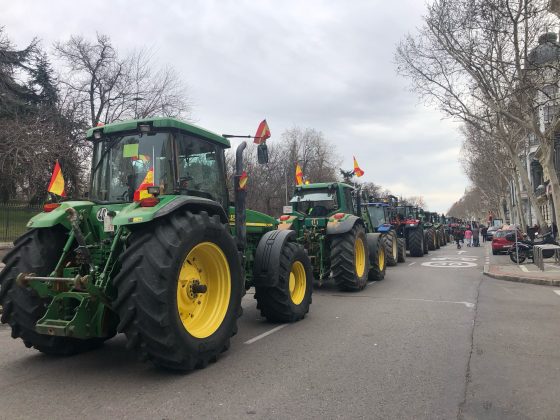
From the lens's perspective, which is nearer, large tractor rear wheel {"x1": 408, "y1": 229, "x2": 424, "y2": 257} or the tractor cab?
the tractor cab

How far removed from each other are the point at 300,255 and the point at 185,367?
332 cm

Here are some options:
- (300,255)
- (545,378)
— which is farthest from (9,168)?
(545,378)

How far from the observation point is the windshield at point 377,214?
18239mm

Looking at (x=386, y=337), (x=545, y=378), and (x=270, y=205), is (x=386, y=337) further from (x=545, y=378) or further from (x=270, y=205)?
(x=270, y=205)

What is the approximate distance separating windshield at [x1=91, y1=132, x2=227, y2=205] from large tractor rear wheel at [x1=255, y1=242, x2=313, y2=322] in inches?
68.2

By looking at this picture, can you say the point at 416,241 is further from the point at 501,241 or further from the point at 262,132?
the point at 262,132

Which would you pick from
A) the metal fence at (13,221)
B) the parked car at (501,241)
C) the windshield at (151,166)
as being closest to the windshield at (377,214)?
the parked car at (501,241)

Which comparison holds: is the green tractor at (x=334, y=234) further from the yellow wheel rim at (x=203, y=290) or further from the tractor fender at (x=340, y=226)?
the yellow wheel rim at (x=203, y=290)

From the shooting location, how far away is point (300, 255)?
766 cm

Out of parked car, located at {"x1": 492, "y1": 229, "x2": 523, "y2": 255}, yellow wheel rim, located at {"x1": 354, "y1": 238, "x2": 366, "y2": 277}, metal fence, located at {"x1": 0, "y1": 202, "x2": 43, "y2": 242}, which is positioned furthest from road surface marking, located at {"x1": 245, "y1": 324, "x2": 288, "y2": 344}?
parked car, located at {"x1": 492, "y1": 229, "x2": 523, "y2": 255}

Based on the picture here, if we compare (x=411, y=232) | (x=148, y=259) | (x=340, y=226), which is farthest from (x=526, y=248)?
(x=148, y=259)

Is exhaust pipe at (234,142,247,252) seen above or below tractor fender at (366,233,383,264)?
above

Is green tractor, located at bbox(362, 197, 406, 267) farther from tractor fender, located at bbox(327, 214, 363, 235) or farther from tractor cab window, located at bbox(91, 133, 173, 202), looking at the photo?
tractor cab window, located at bbox(91, 133, 173, 202)

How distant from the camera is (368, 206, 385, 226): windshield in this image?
59.8ft
